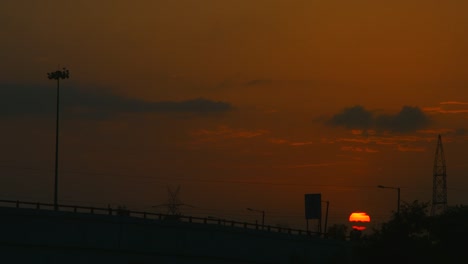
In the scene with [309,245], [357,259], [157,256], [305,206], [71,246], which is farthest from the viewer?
[305,206]

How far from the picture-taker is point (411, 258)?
6575 centimetres

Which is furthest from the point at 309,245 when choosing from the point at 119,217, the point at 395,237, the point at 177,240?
the point at 395,237

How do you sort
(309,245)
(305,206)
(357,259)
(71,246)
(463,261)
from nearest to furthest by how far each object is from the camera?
(463,261) < (357,259) < (71,246) < (309,245) < (305,206)

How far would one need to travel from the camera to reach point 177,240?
294 ft

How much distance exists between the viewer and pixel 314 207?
12338cm

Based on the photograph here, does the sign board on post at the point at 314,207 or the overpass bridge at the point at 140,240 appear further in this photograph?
the sign board on post at the point at 314,207

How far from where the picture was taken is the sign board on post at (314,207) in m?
123

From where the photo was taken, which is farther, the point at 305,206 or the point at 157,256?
the point at 305,206

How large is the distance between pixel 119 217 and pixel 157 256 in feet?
18.9

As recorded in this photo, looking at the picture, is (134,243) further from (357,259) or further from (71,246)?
(357,259)

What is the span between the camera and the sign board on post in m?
123

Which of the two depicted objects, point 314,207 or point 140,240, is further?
point 314,207

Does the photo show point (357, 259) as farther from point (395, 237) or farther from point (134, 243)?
point (134, 243)

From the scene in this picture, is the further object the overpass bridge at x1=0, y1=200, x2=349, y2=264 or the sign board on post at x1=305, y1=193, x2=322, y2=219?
the sign board on post at x1=305, y1=193, x2=322, y2=219
